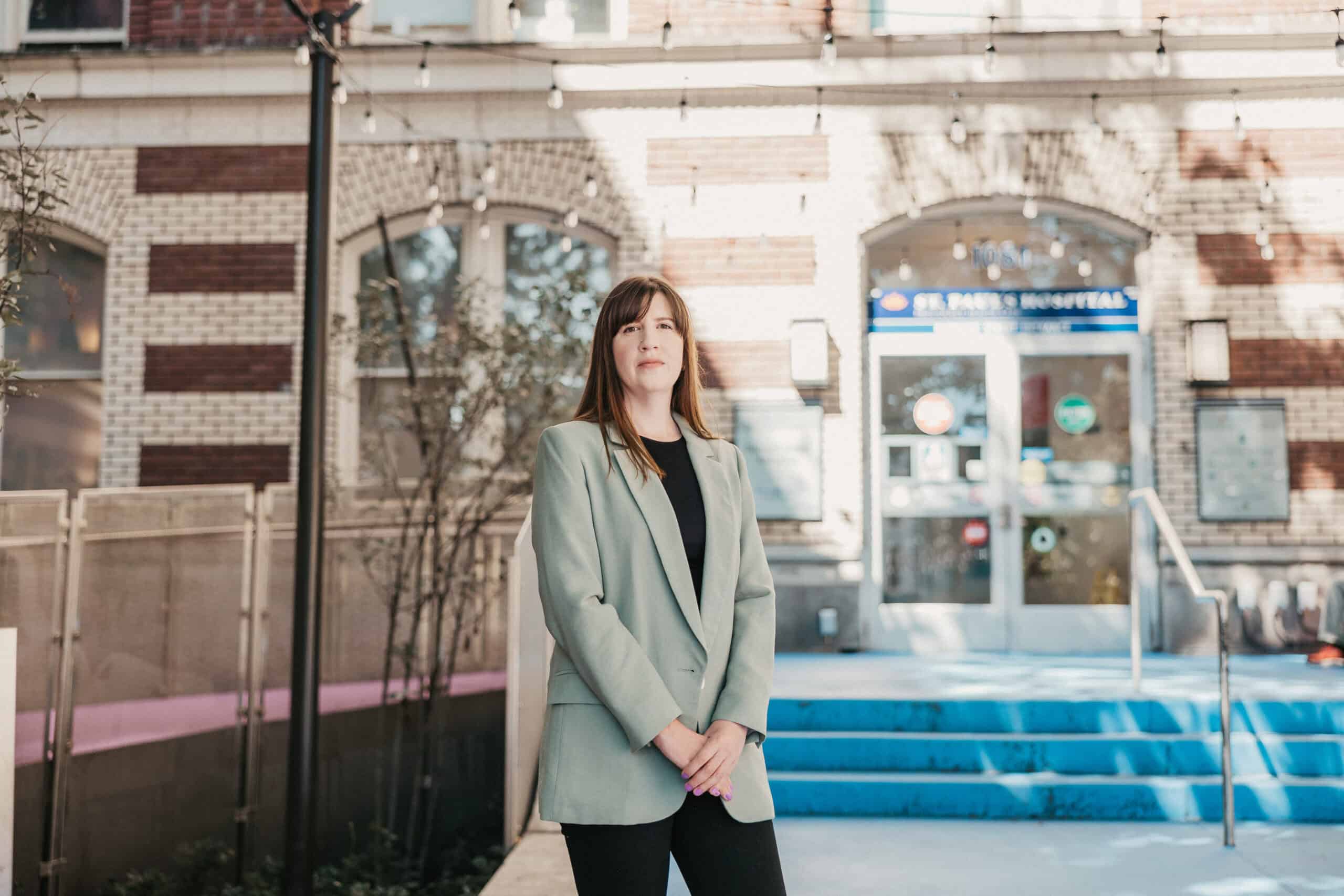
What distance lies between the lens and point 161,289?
8.63m

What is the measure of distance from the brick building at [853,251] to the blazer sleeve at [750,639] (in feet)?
20.3

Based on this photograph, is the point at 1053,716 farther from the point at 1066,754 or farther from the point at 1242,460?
the point at 1242,460

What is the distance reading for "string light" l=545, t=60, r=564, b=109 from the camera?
7988 mm

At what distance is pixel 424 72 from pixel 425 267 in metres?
1.54

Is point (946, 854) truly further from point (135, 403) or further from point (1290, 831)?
point (135, 403)

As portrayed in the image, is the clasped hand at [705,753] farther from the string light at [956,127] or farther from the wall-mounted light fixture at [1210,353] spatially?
the wall-mounted light fixture at [1210,353]

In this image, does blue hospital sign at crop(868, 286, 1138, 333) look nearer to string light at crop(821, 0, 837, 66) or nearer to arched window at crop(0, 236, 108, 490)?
string light at crop(821, 0, 837, 66)

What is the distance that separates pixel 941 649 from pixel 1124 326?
279 cm

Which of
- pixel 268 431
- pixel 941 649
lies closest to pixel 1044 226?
pixel 941 649

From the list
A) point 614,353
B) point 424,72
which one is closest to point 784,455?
point 424,72

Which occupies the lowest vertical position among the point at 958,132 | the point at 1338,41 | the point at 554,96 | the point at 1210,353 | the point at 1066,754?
the point at 1066,754

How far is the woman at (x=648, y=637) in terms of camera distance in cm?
184

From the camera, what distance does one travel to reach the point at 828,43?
7.48 metres

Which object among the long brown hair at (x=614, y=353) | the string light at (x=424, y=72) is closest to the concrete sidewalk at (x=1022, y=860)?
the long brown hair at (x=614, y=353)
